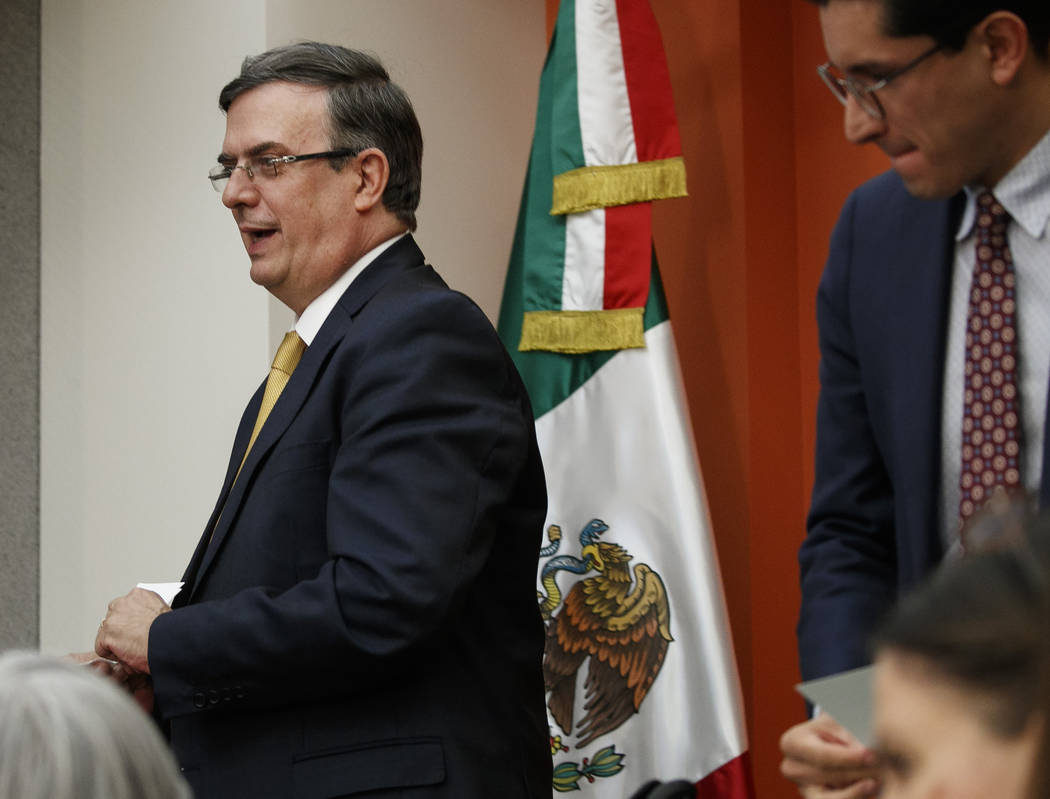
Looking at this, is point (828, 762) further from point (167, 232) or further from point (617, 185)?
point (167, 232)

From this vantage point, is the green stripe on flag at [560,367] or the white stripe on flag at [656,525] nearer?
the white stripe on flag at [656,525]

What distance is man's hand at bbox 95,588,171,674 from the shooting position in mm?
1839

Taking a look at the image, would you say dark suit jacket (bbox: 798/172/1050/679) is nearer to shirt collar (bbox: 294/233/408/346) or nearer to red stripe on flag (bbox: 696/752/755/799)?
shirt collar (bbox: 294/233/408/346)

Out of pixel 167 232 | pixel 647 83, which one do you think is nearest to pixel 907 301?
pixel 647 83

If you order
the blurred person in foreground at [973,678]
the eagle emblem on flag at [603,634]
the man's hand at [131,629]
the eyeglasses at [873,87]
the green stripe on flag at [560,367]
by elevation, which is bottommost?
the eagle emblem on flag at [603,634]

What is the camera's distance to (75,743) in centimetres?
92

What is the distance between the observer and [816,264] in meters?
3.12

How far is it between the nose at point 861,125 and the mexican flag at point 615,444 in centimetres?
147

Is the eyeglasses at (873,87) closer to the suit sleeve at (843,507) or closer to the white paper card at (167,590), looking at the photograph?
the suit sleeve at (843,507)

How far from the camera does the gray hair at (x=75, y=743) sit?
35.2 inches

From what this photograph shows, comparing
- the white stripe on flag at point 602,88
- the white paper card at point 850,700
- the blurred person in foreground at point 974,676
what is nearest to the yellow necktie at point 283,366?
the white stripe on flag at point 602,88

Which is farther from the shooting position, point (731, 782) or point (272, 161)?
point (731, 782)

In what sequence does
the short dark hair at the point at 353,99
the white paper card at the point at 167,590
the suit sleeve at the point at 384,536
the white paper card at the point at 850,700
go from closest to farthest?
the white paper card at the point at 850,700
the suit sleeve at the point at 384,536
the white paper card at the point at 167,590
the short dark hair at the point at 353,99

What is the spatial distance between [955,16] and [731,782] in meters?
1.78
